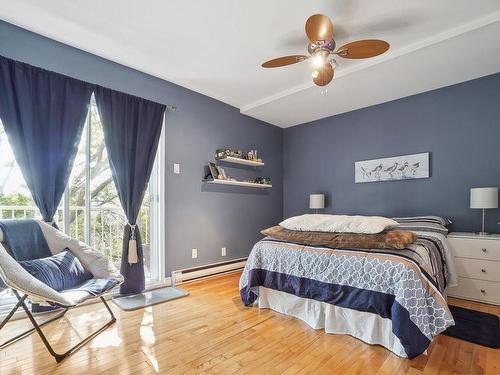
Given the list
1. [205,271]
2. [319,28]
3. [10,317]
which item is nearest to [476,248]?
[319,28]

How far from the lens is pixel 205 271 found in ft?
11.9

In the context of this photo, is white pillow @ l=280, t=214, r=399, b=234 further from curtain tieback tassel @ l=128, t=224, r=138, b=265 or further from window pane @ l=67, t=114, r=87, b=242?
window pane @ l=67, t=114, r=87, b=242

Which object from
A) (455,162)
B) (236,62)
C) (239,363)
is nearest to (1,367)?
(239,363)

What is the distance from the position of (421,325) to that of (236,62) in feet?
9.42

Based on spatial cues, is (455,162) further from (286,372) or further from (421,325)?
(286,372)

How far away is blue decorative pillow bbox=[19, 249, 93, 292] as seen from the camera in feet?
6.41

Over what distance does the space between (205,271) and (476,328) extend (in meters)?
2.85

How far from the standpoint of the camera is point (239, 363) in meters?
1.70

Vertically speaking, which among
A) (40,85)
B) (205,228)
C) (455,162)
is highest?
(40,85)

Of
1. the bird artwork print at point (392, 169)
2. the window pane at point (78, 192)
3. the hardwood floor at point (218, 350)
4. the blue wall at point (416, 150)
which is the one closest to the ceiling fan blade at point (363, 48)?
the blue wall at point (416, 150)

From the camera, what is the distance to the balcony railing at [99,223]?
8.55ft

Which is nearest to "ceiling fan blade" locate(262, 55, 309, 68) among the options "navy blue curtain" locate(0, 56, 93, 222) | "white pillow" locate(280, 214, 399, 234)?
"white pillow" locate(280, 214, 399, 234)

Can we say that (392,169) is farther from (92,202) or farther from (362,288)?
(92,202)

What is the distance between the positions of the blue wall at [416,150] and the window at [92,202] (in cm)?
266
